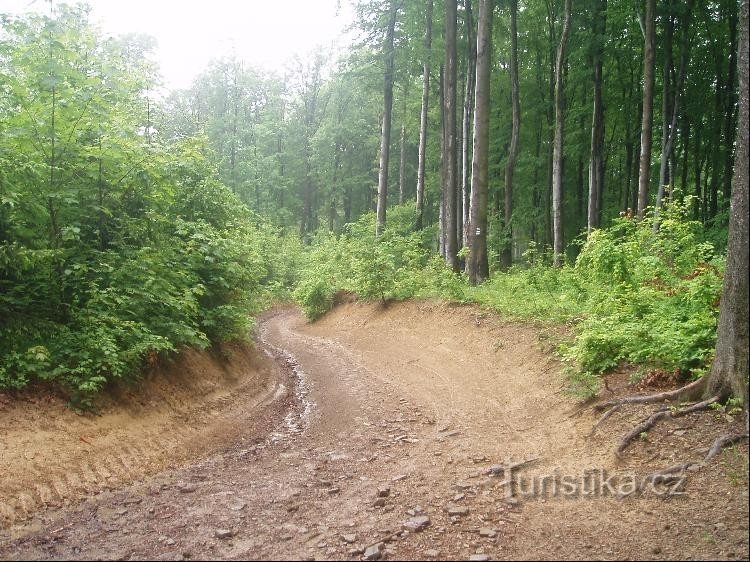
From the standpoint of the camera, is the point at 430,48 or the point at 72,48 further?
the point at 430,48

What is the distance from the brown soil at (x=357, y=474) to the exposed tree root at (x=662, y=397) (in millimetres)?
160

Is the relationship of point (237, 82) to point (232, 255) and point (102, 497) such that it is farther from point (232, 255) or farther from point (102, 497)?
point (102, 497)

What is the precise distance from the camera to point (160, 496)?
568cm

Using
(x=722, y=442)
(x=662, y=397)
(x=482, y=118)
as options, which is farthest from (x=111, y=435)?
(x=482, y=118)

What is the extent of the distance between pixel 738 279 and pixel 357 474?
4544 mm

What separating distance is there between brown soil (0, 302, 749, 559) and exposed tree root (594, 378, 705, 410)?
0.53 ft

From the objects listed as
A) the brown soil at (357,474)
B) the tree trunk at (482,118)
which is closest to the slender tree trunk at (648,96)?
the tree trunk at (482,118)

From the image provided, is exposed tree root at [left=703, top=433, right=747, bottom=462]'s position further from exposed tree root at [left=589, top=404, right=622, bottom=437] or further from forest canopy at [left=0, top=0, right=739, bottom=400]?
exposed tree root at [left=589, top=404, right=622, bottom=437]

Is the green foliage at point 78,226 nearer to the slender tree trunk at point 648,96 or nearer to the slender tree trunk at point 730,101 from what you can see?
the slender tree trunk at point 648,96

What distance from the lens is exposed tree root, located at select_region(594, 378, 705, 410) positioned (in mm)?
5730

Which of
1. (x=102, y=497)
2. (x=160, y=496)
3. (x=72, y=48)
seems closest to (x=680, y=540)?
(x=160, y=496)

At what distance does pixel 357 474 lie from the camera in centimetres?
598

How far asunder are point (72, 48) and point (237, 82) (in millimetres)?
41590

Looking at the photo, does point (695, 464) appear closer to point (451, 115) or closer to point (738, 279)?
point (738, 279)
